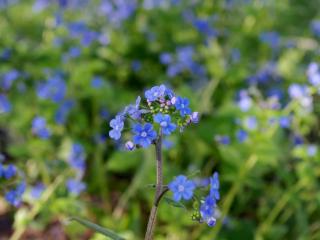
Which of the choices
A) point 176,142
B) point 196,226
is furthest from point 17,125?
point 196,226

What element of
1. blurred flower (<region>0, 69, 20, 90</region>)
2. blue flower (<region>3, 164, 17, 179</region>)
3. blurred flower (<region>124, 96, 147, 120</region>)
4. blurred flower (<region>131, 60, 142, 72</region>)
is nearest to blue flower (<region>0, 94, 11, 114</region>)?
blurred flower (<region>0, 69, 20, 90</region>)

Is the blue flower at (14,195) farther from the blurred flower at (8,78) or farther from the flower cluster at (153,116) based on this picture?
the blurred flower at (8,78)

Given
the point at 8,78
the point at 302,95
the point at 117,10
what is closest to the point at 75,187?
the point at 8,78

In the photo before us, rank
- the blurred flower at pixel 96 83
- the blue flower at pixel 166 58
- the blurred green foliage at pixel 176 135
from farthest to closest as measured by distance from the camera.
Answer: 1. the blue flower at pixel 166 58
2. the blurred flower at pixel 96 83
3. the blurred green foliage at pixel 176 135

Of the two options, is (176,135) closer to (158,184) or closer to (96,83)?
(96,83)

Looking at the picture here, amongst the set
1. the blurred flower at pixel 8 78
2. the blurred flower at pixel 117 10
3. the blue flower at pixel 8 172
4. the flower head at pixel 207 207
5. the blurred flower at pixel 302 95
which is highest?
the blurred flower at pixel 117 10

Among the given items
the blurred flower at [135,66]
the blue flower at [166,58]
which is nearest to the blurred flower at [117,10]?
the blurred flower at [135,66]

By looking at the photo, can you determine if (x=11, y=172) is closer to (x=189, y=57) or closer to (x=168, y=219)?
(x=168, y=219)
